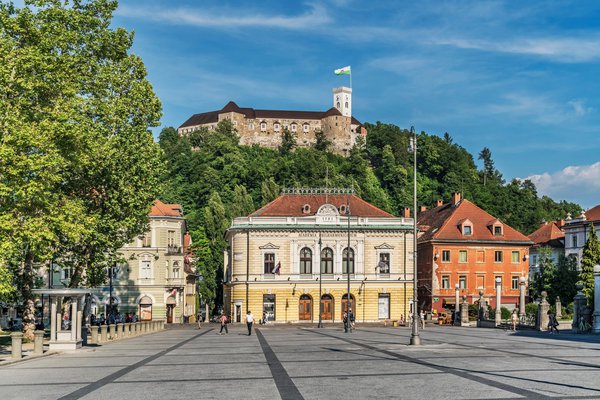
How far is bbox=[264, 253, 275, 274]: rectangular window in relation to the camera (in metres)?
75.1

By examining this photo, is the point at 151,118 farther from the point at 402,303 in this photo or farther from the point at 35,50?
the point at 402,303

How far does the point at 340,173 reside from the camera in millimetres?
158625

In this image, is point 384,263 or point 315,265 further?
point 384,263

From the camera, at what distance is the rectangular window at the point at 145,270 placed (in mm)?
79812

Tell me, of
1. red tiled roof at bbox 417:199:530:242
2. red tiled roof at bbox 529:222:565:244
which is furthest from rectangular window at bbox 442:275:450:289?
red tiled roof at bbox 529:222:565:244

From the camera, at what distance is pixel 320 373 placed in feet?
74.1

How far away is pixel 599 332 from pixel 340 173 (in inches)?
4517

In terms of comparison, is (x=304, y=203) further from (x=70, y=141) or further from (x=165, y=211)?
(x=70, y=141)

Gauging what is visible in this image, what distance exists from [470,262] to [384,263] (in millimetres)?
11523

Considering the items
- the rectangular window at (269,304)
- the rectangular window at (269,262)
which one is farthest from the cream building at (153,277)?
the rectangular window at (269,304)

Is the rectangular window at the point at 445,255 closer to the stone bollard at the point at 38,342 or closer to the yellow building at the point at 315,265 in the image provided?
the yellow building at the point at 315,265

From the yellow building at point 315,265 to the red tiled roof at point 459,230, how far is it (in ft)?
25.4

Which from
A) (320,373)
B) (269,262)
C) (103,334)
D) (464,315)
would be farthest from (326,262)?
(320,373)

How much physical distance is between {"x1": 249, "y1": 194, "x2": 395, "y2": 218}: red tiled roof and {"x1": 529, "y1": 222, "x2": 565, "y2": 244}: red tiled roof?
3823cm
